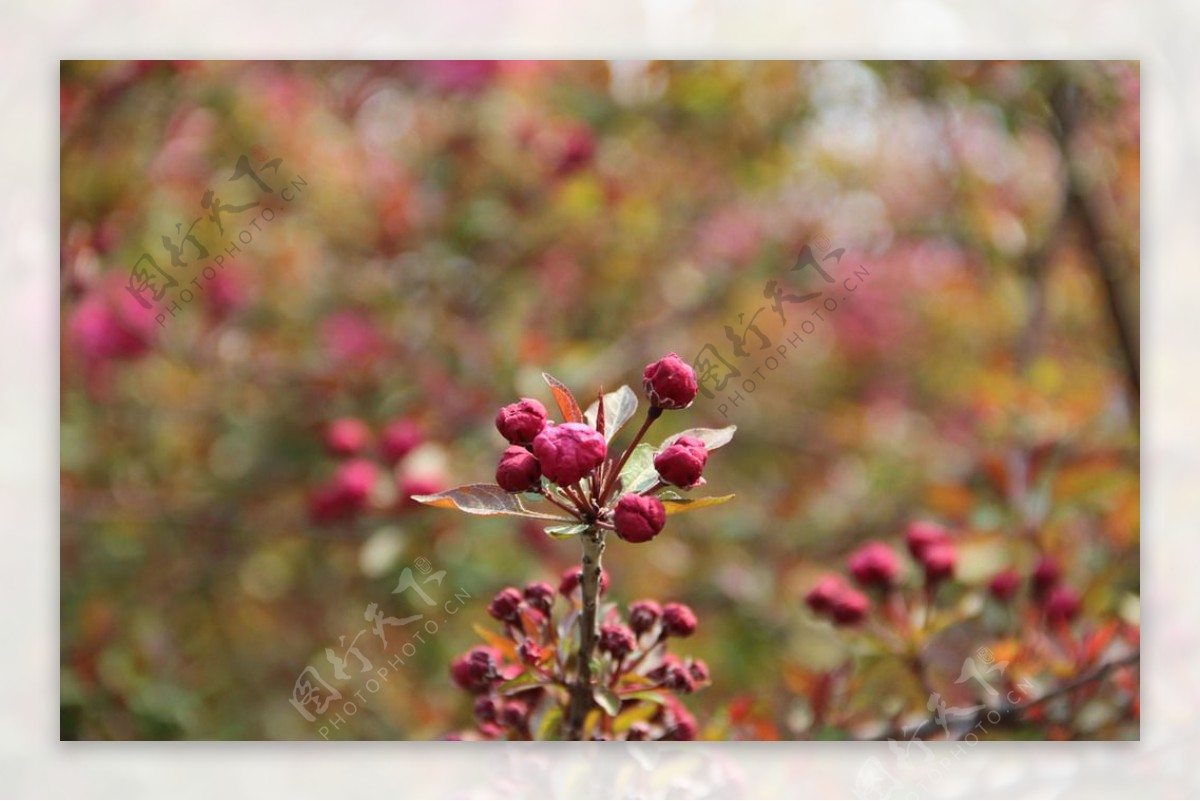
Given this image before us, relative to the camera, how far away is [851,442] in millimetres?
2189

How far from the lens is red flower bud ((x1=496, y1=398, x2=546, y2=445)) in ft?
2.67

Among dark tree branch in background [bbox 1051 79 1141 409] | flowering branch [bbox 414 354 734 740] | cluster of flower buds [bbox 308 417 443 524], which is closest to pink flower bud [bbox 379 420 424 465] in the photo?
cluster of flower buds [bbox 308 417 443 524]

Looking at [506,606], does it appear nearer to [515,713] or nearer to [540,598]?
[540,598]

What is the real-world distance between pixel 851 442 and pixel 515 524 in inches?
30.3

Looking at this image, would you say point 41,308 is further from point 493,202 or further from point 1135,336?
point 1135,336

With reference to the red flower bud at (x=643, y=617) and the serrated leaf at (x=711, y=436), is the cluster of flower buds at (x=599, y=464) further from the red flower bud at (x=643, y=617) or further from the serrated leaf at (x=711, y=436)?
the red flower bud at (x=643, y=617)

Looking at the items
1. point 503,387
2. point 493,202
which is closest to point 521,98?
point 493,202

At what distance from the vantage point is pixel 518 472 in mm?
791

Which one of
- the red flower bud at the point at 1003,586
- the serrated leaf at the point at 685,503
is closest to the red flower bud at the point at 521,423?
the serrated leaf at the point at 685,503

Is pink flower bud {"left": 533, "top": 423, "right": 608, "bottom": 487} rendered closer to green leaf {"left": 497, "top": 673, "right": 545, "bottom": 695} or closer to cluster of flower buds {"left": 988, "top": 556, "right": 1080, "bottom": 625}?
green leaf {"left": 497, "top": 673, "right": 545, "bottom": 695}

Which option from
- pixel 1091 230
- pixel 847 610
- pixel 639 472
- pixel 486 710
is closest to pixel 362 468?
pixel 486 710

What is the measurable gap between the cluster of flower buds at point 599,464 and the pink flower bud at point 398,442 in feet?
2.48

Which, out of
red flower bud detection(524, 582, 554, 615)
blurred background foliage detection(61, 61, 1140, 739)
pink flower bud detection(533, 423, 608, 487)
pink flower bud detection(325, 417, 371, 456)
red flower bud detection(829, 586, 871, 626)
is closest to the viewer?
pink flower bud detection(533, 423, 608, 487)

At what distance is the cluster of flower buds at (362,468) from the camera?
1579 mm
